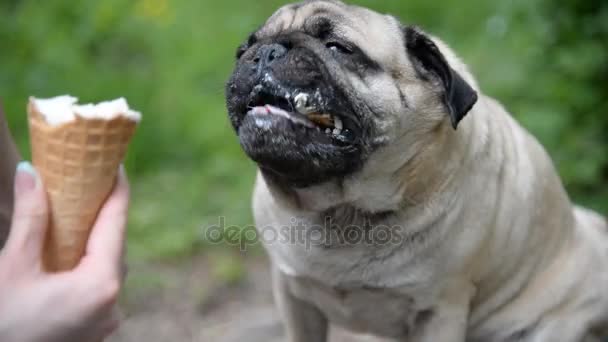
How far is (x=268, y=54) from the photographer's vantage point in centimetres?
204

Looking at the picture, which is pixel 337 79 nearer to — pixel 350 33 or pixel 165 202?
pixel 350 33

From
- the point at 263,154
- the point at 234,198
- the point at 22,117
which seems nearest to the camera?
the point at 263,154

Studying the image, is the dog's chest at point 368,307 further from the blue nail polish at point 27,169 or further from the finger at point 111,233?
the blue nail polish at point 27,169

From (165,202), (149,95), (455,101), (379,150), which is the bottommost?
(165,202)

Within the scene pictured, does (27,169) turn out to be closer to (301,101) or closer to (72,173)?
(72,173)

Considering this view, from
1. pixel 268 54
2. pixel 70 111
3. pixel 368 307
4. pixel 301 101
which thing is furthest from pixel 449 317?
pixel 70 111

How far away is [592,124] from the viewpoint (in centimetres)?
396

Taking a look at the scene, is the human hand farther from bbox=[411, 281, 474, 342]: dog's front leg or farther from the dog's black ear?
bbox=[411, 281, 474, 342]: dog's front leg

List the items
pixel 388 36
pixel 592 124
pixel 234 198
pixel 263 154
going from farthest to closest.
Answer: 1. pixel 234 198
2. pixel 592 124
3. pixel 388 36
4. pixel 263 154

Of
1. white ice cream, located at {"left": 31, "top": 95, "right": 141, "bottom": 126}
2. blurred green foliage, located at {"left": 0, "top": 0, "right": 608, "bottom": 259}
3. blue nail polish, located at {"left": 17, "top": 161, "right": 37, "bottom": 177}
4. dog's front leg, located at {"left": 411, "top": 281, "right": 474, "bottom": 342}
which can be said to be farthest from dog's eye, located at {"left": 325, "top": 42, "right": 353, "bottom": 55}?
blurred green foliage, located at {"left": 0, "top": 0, "right": 608, "bottom": 259}

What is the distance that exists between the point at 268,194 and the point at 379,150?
1.52ft

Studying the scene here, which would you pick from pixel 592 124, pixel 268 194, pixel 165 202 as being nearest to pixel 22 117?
pixel 165 202

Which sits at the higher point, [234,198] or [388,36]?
[388,36]

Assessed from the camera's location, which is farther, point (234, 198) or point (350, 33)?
point (234, 198)
